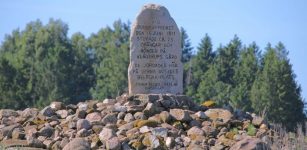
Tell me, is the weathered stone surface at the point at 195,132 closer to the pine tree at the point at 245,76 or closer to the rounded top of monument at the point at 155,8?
the rounded top of monument at the point at 155,8

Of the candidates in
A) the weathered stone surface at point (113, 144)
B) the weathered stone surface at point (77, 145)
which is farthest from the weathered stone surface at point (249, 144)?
the weathered stone surface at point (77, 145)

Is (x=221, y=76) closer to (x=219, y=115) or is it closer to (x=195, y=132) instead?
(x=219, y=115)

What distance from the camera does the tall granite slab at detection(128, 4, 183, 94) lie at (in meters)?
19.8

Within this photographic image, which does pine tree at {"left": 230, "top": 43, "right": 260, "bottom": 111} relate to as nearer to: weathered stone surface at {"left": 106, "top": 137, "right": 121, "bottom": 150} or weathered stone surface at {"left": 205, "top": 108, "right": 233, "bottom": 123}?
weathered stone surface at {"left": 205, "top": 108, "right": 233, "bottom": 123}

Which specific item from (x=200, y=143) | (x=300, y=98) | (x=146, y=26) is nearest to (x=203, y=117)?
(x=200, y=143)

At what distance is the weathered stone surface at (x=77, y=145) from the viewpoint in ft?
50.3

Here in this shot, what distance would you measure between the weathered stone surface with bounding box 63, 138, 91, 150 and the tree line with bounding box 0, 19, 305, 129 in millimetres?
26364

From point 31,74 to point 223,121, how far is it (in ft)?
129

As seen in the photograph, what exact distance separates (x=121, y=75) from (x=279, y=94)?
44.8 feet

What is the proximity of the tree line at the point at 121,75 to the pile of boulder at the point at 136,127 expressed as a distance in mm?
23265

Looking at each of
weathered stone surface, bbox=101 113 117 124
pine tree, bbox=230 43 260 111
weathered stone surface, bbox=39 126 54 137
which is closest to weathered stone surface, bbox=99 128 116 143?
weathered stone surface, bbox=101 113 117 124

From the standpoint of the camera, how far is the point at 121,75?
178ft

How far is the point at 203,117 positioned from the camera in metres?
18.0

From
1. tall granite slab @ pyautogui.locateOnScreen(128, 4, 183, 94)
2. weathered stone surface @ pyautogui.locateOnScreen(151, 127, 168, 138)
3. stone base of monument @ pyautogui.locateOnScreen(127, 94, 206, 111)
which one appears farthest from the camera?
tall granite slab @ pyautogui.locateOnScreen(128, 4, 183, 94)
